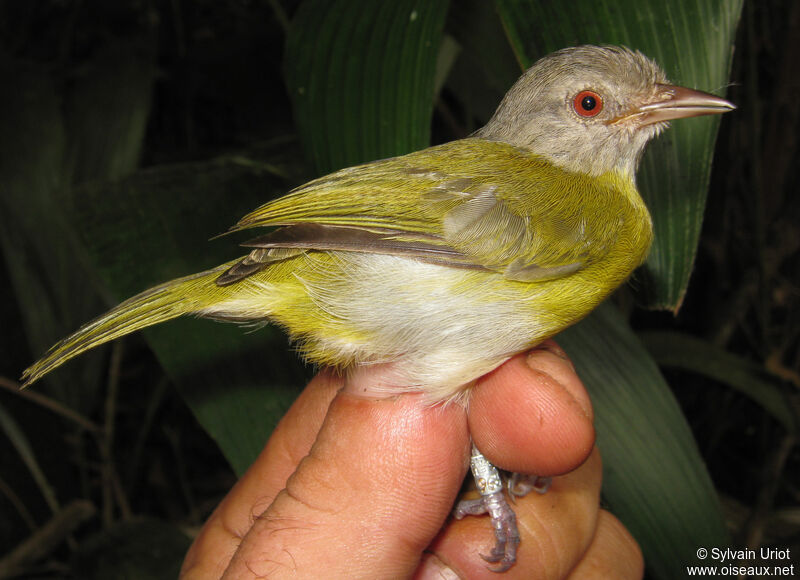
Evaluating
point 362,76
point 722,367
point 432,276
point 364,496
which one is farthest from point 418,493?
point 722,367

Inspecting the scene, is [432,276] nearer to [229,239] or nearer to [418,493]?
[418,493]

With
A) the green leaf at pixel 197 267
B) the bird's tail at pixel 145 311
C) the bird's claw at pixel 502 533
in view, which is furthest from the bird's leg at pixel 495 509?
the bird's tail at pixel 145 311

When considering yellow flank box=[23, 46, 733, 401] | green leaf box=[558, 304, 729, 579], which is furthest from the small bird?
green leaf box=[558, 304, 729, 579]

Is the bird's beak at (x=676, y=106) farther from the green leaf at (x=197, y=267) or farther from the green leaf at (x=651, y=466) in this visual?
the green leaf at (x=197, y=267)

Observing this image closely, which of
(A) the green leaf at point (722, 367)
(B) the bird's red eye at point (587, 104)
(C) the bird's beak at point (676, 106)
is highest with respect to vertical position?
(B) the bird's red eye at point (587, 104)

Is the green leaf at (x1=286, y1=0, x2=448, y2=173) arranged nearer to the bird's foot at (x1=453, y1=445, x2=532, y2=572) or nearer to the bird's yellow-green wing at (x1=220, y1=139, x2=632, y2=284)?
the bird's yellow-green wing at (x1=220, y1=139, x2=632, y2=284)

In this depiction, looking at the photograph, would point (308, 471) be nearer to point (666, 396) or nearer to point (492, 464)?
point (492, 464)
